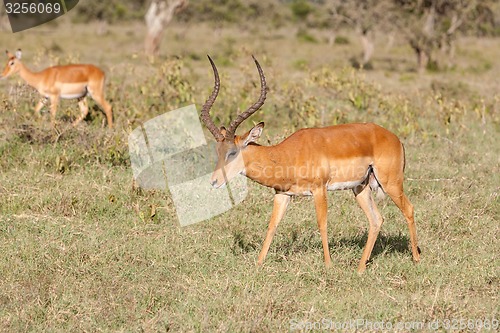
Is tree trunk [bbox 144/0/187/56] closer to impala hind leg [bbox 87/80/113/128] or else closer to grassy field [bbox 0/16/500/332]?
impala hind leg [bbox 87/80/113/128]

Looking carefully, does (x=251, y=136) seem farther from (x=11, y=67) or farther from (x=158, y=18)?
(x=158, y=18)

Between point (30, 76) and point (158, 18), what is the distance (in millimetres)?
9056

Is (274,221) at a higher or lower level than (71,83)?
higher

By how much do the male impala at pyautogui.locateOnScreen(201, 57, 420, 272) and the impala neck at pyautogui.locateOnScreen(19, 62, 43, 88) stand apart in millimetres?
5980

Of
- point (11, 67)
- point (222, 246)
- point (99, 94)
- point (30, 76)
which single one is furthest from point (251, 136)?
point (11, 67)

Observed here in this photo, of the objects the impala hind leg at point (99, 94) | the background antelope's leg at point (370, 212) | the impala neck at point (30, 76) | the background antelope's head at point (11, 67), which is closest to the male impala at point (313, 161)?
the background antelope's leg at point (370, 212)

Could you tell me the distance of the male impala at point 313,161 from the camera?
15.2 feet

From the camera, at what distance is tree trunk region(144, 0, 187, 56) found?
1869 cm

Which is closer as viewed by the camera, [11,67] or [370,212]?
[370,212]

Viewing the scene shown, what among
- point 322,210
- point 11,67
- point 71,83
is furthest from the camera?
point 11,67

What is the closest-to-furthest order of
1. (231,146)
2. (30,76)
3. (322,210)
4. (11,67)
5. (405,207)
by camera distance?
(231,146), (322,210), (405,207), (30,76), (11,67)

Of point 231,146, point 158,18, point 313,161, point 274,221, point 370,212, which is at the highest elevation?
point 231,146

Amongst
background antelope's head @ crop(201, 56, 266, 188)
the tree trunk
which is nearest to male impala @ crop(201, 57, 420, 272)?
background antelope's head @ crop(201, 56, 266, 188)

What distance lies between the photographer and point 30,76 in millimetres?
10164
